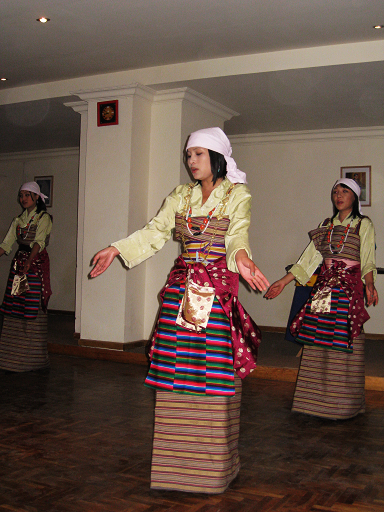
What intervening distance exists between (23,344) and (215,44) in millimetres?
3147

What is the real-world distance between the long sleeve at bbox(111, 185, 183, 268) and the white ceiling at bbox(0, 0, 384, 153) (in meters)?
2.22

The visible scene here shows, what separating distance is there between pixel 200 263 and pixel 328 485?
1131mm

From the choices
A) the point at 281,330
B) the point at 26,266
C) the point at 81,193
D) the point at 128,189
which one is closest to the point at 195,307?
the point at 26,266

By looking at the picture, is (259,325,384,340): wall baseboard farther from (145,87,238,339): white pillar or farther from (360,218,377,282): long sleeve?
(360,218,377,282): long sleeve

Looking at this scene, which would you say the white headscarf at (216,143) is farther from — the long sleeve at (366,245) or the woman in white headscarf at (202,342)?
the long sleeve at (366,245)

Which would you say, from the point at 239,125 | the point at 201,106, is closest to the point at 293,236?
the point at 239,125

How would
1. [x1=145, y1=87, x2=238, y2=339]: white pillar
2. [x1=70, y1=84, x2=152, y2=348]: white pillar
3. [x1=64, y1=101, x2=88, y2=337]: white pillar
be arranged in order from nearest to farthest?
1. [x1=70, y1=84, x2=152, y2=348]: white pillar
2. [x1=145, y1=87, x2=238, y2=339]: white pillar
3. [x1=64, y1=101, x2=88, y2=337]: white pillar

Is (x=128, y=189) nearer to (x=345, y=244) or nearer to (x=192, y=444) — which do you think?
(x=345, y=244)

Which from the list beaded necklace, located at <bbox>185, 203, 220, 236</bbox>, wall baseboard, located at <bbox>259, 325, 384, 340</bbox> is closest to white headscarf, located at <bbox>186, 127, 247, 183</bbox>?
beaded necklace, located at <bbox>185, 203, 220, 236</bbox>

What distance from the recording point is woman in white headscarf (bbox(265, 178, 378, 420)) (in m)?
3.68

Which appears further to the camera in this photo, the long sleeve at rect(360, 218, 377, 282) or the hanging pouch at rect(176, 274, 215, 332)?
the long sleeve at rect(360, 218, 377, 282)

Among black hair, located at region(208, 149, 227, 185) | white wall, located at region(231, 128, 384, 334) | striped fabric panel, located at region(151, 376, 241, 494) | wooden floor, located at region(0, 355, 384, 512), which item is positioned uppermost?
white wall, located at region(231, 128, 384, 334)

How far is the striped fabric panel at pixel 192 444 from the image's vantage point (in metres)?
2.32

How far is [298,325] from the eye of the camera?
12.8 ft
